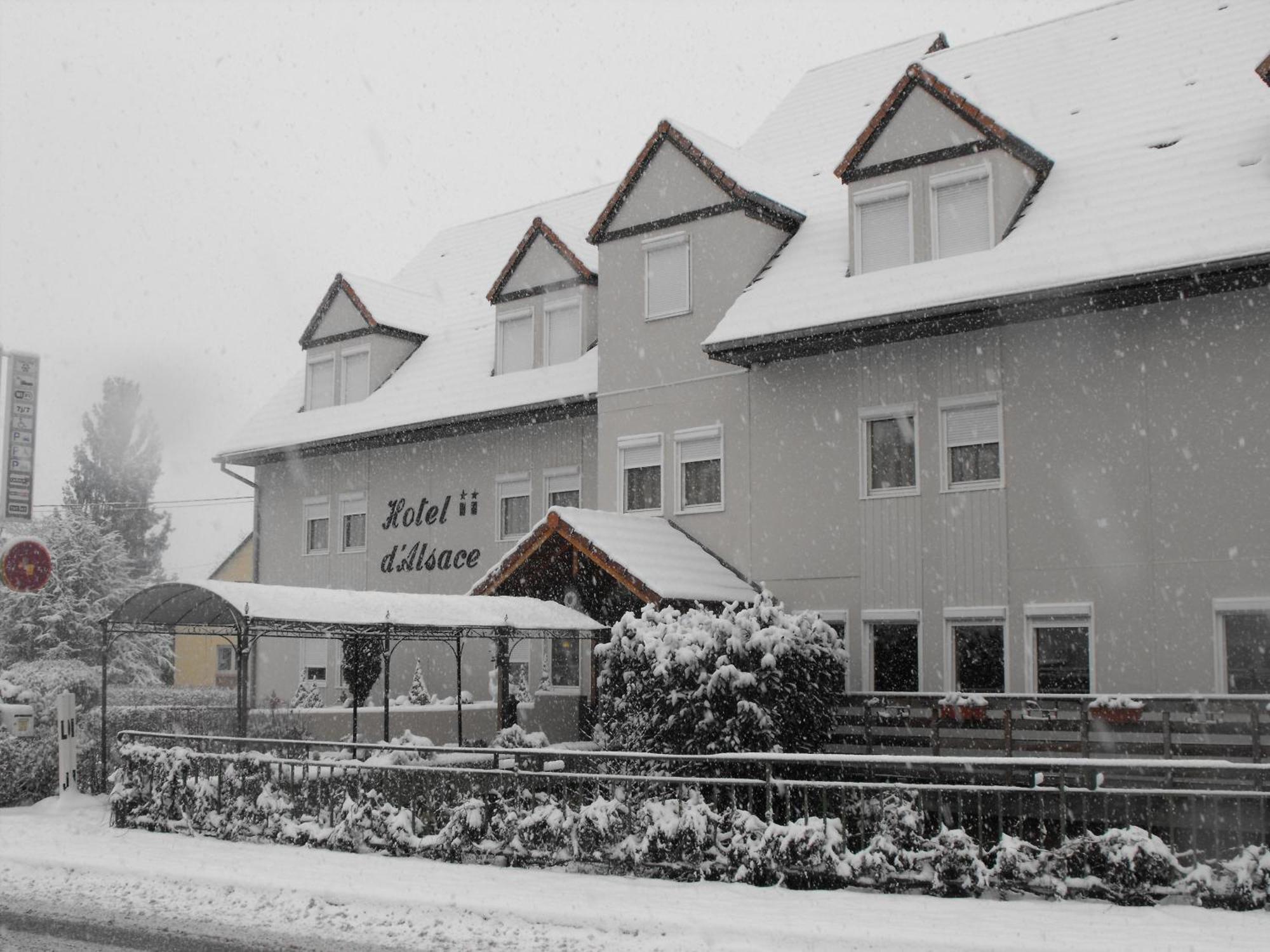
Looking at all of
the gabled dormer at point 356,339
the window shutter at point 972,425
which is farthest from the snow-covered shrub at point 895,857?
the gabled dormer at point 356,339

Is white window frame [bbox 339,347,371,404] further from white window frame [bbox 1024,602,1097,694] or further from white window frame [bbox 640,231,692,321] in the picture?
white window frame [bbox 1024,602,1097,694]

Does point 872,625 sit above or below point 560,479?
below

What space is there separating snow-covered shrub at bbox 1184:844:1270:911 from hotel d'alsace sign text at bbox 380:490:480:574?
54.2ft

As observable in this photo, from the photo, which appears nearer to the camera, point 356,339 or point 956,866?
point 956,866

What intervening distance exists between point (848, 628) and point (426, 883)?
8.31m

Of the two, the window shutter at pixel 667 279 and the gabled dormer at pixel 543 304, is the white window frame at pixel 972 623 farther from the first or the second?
the gabled dormer at pixel 543 304

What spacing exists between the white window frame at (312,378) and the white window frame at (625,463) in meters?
9.07

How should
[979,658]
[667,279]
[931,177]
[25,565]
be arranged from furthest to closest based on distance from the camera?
[667,279]
[931,177]
[979,658]
[25,565]

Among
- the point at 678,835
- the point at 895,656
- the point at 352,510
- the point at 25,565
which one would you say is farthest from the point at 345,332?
the point at 678,835

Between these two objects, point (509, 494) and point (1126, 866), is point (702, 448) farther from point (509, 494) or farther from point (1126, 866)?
point (1126, 866)

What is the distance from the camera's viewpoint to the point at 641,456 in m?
21.3

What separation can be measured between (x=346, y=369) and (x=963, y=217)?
1481 cm

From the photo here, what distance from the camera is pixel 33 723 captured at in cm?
1872

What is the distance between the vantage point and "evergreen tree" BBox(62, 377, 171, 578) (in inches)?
2434
